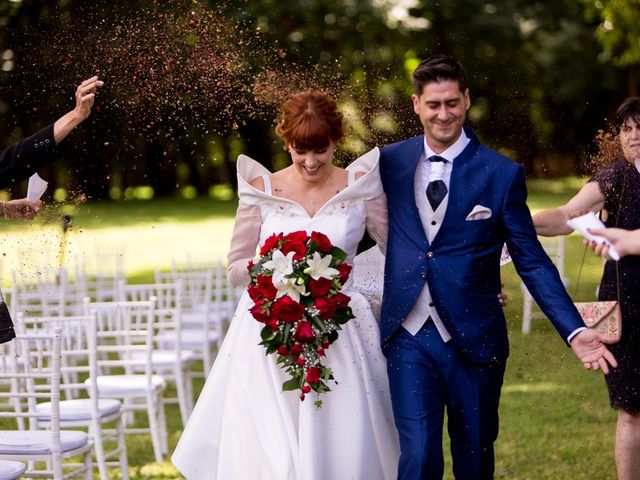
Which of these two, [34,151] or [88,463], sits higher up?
[34,151]

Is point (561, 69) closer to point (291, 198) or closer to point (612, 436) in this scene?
point (612, 436)

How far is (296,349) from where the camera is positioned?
15.0 feet

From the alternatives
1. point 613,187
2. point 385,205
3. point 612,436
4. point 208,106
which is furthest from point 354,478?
point 208,106

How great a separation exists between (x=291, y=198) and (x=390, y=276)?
0.56 metres

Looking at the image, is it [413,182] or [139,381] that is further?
[139,381]

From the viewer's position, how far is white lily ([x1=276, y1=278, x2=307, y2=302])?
14.7 feet

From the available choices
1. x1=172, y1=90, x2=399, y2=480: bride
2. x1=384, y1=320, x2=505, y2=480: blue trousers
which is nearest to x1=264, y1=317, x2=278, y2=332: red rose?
x1=172, y1=90, x2=399, y2=480: bride

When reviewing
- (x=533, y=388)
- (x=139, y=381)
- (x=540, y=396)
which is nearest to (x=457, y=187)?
(x=139, y=381)

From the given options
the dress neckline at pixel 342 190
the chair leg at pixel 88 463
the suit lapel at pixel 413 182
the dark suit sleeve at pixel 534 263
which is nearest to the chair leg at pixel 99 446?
the chair leg at pixel 88 463

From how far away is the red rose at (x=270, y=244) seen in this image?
180 inches

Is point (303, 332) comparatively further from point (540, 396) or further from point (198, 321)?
point (198, 321)

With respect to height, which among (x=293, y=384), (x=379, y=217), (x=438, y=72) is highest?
(x=438, y=72)

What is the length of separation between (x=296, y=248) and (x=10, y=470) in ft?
4.74

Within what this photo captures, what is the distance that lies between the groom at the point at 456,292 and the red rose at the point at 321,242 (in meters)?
0.26
